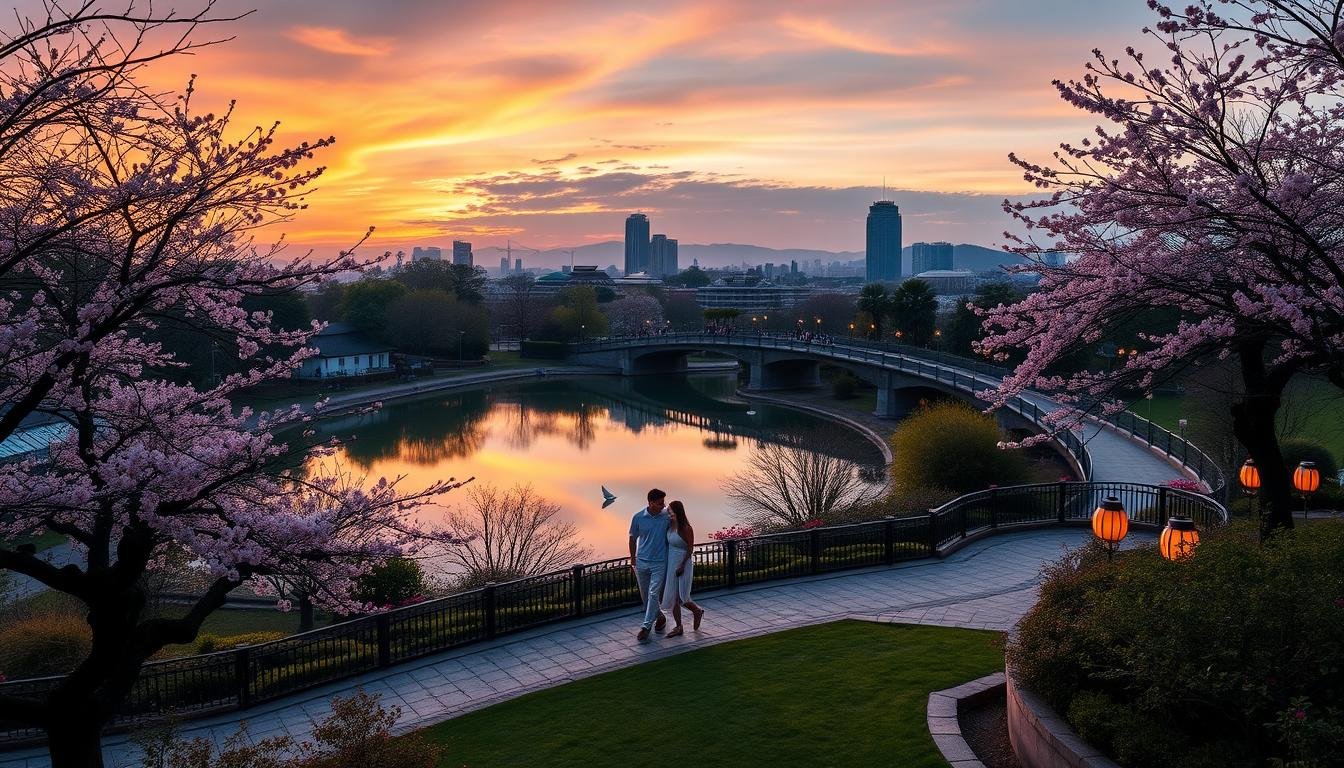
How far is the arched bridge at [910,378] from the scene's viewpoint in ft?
92.7

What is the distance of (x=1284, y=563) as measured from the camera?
24.2 ft

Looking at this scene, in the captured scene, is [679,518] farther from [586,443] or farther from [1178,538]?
[586,443]

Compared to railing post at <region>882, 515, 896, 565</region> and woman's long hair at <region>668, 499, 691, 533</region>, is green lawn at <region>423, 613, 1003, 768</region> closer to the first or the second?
woman's long hair at <region>668, 499, 691, 533</region>

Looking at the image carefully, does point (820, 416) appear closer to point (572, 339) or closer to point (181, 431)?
point (572, 339)

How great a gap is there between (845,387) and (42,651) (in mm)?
55883

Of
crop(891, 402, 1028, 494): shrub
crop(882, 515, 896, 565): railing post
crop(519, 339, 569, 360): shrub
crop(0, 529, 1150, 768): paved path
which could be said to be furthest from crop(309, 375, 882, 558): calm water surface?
crop(0, 529, 1150, 768): paved path

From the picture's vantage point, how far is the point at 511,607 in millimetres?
12898

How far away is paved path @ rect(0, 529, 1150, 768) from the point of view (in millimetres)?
10117

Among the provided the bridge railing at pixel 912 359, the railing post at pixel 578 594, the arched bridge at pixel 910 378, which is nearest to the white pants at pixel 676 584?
the railing post at pixel 578 594

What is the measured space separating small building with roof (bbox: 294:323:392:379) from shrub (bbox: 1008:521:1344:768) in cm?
6394

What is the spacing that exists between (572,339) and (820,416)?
35459 millimetres

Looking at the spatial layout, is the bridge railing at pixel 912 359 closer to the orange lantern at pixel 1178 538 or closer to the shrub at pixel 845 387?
the shrub at pixel 845 387

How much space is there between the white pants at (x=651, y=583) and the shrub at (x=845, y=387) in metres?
53.7

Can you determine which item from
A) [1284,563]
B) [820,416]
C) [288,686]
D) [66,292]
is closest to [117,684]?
[66,292]
